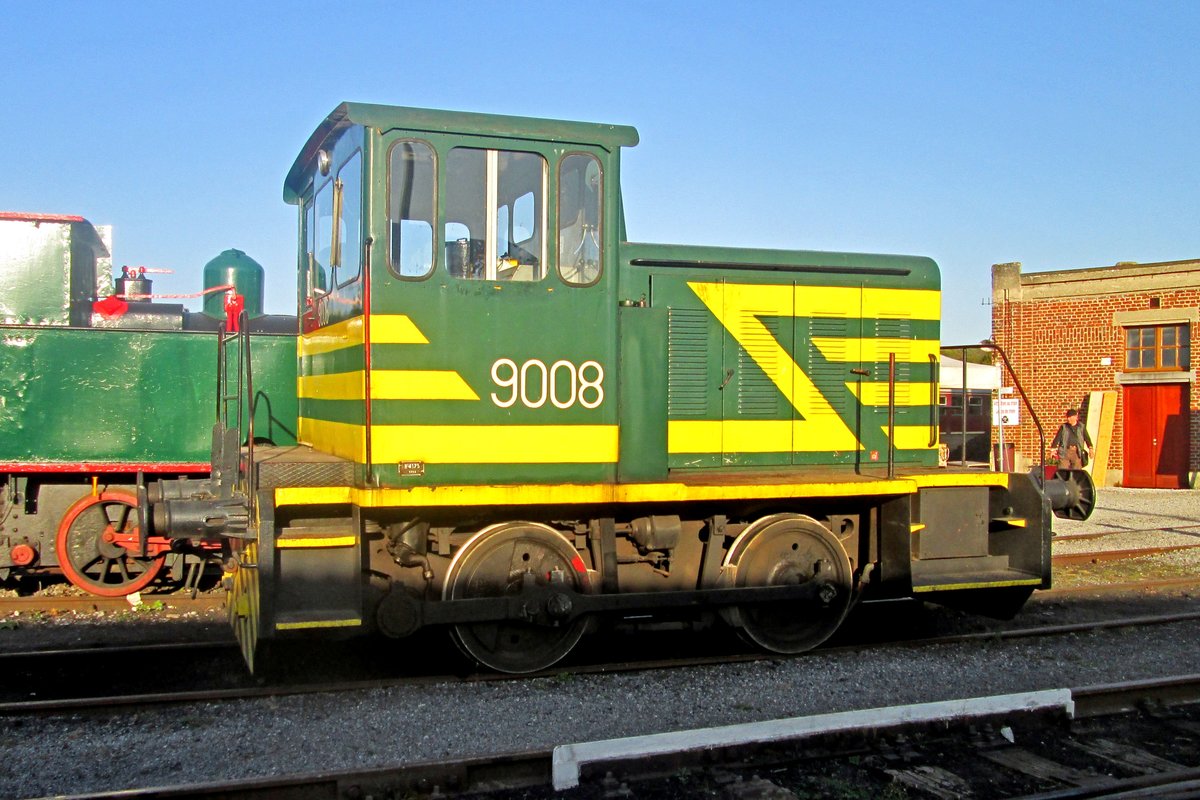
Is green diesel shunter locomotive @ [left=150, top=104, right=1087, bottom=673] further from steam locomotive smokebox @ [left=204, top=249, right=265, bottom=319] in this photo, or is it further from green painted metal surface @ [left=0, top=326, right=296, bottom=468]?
steam locomotive smokebox @ [left=204, top=249, right=265, bottom=319]

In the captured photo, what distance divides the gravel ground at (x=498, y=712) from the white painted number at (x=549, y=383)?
1.75 m

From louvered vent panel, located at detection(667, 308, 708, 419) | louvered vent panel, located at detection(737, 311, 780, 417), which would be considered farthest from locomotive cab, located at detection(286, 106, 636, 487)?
louvered vent panel, located at detection(737, 311, 780, 417)

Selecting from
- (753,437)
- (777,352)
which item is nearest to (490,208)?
(777,352)

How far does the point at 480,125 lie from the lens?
6012mm

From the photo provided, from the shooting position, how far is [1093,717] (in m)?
5.68

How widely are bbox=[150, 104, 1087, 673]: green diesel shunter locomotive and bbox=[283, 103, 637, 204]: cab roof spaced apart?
18mm

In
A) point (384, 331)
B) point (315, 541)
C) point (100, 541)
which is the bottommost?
point (100, 541)

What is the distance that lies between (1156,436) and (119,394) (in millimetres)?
21408

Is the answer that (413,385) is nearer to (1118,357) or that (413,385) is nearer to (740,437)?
(740,437)

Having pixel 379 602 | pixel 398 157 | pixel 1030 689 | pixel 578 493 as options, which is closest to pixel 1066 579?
pixel 1030 689

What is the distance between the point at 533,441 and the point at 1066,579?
683cm

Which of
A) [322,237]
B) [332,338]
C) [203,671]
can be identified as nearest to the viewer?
[203,671]

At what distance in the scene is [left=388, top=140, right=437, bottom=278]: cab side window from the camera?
5.95 meters

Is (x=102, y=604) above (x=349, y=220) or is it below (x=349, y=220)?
below
